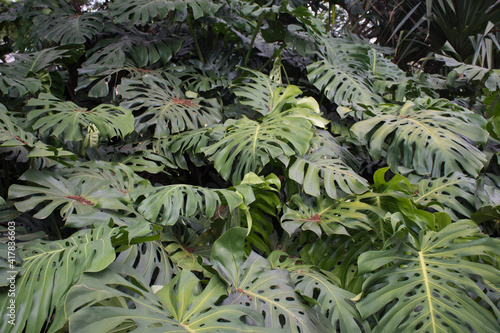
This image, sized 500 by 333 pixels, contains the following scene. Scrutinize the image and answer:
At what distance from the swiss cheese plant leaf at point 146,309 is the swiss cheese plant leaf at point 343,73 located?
1.46m

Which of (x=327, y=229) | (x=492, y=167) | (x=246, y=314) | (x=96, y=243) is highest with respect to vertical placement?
(x=96, y=243)

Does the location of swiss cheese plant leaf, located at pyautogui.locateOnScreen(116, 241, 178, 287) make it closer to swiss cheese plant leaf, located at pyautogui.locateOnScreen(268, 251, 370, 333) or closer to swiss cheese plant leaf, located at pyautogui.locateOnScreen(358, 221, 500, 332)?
swiss cheese plant leaf, located at pyautogui.locateOnScreen(268, 251, 370, 333)

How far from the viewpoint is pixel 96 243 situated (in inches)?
29.2

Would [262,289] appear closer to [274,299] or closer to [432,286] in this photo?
[274,299]

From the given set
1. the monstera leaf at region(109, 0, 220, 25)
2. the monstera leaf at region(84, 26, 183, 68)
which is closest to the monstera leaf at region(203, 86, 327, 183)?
the monstera leaf at region(109, 0, 220, 25)

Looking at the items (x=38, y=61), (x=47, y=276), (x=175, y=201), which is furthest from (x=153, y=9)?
(x=47, y=276)

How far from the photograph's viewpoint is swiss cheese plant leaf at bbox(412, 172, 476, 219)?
1284 mm

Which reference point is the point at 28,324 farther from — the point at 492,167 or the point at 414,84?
the point at 414,84

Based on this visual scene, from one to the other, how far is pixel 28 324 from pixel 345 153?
1.45 meters

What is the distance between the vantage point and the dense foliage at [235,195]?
29.5 inches

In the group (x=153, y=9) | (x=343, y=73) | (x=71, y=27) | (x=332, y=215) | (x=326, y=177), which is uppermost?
(x=153, y=9)

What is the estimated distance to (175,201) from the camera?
0.97 m

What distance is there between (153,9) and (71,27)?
2.02 feet

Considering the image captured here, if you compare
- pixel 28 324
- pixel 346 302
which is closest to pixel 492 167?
pixel 346 302
